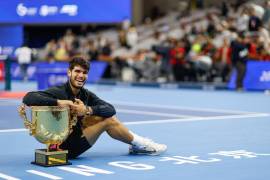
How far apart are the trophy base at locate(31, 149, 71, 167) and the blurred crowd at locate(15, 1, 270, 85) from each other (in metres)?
14.6

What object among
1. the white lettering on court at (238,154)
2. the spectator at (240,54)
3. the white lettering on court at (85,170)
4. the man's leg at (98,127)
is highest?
the spectator at (240,54)

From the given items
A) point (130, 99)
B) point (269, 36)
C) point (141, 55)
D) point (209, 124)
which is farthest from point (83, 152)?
point (141, 55)

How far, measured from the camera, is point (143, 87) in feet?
82.0

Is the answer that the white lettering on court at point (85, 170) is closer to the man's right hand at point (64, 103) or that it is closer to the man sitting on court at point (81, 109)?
the man sitting on court at point (81, 109)

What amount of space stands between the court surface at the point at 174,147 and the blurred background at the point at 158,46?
217 centimetres

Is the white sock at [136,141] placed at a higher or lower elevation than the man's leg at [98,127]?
lower

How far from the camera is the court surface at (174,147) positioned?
685cm

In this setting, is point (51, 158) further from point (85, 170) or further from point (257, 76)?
point (257, 76)

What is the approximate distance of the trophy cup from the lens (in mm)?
7055

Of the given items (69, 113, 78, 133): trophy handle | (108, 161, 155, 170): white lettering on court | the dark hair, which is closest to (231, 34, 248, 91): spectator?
(108, 161, 155, 170): white lettering on court

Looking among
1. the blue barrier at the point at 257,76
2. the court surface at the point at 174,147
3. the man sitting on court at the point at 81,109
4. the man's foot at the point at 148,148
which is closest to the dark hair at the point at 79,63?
the man sitting on court at the point at 81,109

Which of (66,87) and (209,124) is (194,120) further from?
(66,87)

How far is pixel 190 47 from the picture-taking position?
24.6m

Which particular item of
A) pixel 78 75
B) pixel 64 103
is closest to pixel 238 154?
pixel 78 75
